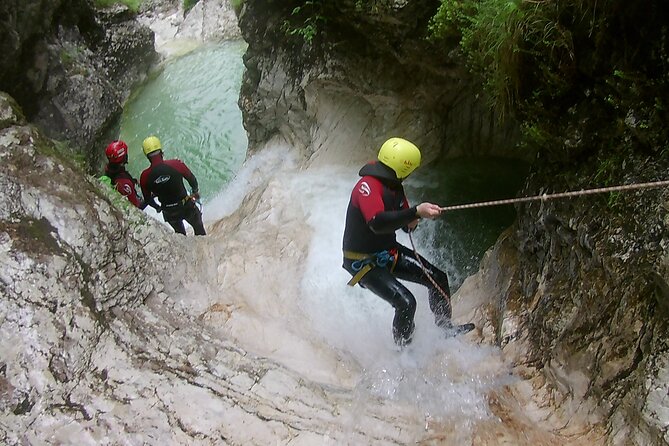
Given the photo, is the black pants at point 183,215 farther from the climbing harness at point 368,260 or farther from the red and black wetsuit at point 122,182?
the climbing harness at point 368,260

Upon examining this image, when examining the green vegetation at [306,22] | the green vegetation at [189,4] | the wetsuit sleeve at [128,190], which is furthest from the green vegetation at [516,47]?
the green vegetation at [189,4]

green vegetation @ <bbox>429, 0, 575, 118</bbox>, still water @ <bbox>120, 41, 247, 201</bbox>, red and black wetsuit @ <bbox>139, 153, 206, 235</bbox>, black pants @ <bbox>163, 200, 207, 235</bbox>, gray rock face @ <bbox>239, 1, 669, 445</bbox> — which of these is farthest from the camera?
still water @ <bbox>120, 41, 247, 201</bbox>

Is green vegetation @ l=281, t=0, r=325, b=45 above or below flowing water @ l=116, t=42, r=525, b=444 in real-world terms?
above

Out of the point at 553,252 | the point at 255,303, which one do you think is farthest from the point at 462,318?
the point at 255,303

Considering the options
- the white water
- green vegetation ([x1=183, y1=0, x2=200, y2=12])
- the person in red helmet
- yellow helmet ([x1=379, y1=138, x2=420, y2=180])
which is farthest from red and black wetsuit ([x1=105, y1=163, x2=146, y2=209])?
green vegetation ([x1=183, y1=0, x2=200, y2=12])

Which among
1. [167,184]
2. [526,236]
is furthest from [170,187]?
[526,236]

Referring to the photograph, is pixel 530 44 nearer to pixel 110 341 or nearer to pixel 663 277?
pixel 663 277

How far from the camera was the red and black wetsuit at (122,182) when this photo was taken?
7.54 m

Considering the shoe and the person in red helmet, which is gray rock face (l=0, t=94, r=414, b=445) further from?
the person in red helmet

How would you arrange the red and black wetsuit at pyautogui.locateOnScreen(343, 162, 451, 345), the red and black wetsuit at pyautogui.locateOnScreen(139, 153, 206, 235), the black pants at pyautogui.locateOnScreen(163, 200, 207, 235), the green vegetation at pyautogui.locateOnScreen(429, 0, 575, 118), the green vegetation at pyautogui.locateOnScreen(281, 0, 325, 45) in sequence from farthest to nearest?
the green vegetation at pyautogui.locateOnScreen(281, 0, 325, 45) → the black pants at pyautogui.locateOnScreen(163, 200, 207, 235) → the red and black wetsuit at pyautogui.locateOnScreen(139, 153, 206, 235) → the red and black wetsuit at pyautogui.locateOnScreen(343, 162, 451, 345) → the green vegetation at pyautogui.locateOnScreen(429, 0, 575, 118)

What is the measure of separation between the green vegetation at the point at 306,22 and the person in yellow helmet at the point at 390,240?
4281 mm

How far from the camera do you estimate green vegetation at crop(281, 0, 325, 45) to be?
8.27m

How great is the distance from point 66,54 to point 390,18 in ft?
28.5

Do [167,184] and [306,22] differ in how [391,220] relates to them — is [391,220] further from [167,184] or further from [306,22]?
[306,22]
